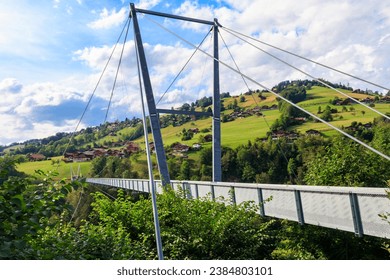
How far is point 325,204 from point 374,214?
1.47 metres

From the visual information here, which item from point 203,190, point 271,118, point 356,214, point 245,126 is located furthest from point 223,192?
point 271,118

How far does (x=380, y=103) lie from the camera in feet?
329

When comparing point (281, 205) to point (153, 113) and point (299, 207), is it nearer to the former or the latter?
point (299, 207)

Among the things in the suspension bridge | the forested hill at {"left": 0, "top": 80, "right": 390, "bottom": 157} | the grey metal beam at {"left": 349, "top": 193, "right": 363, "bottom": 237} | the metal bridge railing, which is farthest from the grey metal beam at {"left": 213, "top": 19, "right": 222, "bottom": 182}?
the forested hill at {"left": 0, "top": 80, "right": 390, "bottom": 157}

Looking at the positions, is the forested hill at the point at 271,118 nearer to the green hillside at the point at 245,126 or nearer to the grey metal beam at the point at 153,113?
the green hillside at the point at 245,126

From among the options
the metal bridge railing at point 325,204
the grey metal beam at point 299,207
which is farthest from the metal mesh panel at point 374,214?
the grey metal beam at point 299,207

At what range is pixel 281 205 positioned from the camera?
1083cm

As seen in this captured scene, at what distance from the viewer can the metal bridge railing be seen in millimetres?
7824

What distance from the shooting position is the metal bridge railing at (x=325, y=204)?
25.7 feet

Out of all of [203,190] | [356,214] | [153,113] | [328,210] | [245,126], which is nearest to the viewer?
[356,214]
